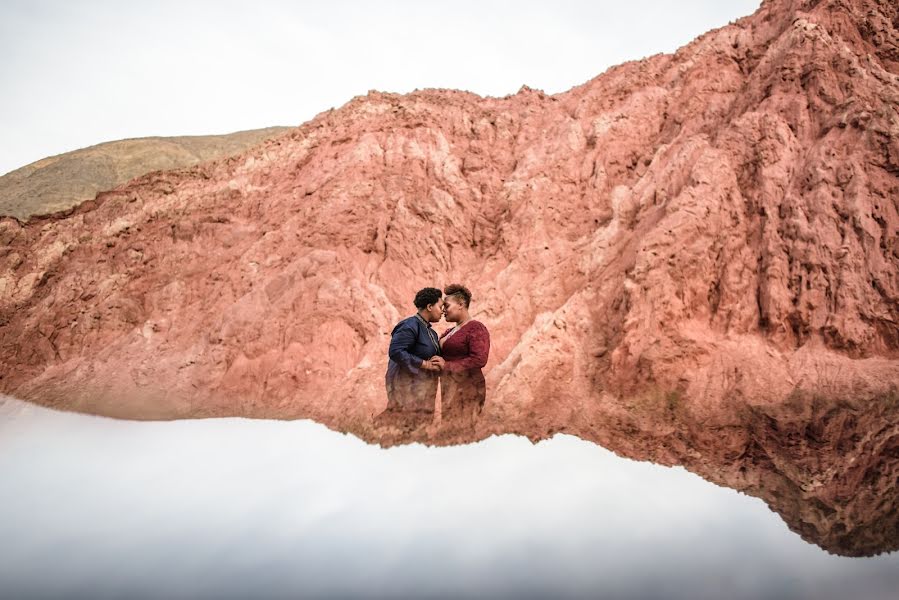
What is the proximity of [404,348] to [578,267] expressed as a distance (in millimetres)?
7315

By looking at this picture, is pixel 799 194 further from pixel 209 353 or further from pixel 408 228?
pixel 209 353

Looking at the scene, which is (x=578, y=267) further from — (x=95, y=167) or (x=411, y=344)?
(x=95, y=167)

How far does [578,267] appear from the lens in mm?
12789

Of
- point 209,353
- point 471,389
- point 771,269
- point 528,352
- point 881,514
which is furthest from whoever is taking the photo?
point 209,353

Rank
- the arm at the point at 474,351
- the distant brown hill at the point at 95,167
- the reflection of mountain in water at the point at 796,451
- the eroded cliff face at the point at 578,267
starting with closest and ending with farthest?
1. the reflection of mountain in water at the point at 796,451
2. the arm at the point at 474,351
3. the eroded cliff face at the point at 578,267
4. the distant brown hill at the point at 95,167

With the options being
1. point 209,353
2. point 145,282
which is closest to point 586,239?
point 209,353

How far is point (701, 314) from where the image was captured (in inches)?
421

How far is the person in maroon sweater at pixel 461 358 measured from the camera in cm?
676

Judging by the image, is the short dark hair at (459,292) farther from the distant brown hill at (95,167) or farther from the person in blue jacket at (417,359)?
the distant brown hill at (95,167)

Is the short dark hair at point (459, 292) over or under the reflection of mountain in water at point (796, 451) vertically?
over

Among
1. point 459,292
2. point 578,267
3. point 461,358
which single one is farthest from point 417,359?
point 578,267

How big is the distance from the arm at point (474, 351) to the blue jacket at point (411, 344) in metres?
0.31

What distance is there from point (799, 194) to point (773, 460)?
5964 millimetres

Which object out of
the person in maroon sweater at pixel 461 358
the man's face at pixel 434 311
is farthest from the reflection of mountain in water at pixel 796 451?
the man's face at pixel 434 311
